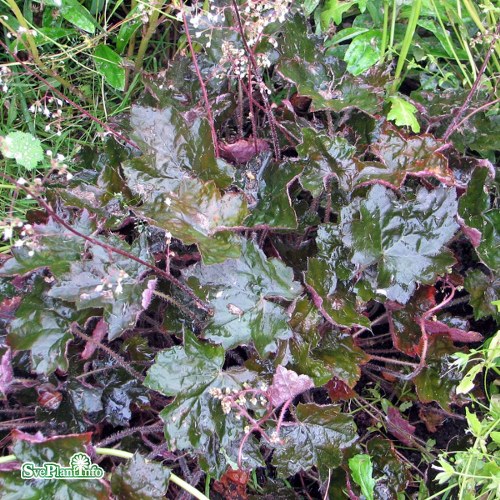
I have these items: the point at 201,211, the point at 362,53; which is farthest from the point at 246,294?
the point at 362,53

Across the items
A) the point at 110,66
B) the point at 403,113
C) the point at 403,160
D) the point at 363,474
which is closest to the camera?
the point at 363,474

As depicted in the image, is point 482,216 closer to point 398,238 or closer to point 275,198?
point 398,238

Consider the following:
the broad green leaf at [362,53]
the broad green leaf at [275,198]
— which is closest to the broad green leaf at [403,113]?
the broad green leaf at [362,53]

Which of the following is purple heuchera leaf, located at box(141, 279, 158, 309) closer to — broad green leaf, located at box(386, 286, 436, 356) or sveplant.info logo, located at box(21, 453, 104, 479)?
sveplant.info logo, located at box(21, 453, 104, 479)

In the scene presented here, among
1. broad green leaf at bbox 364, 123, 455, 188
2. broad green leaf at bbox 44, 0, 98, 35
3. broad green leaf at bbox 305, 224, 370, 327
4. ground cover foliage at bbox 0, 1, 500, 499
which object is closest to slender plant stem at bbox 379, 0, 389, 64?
ground cover foliage at bbox 0, 1, 500, 499

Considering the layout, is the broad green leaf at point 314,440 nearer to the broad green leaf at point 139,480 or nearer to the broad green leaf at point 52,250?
the broad green leaf at point 139,480
